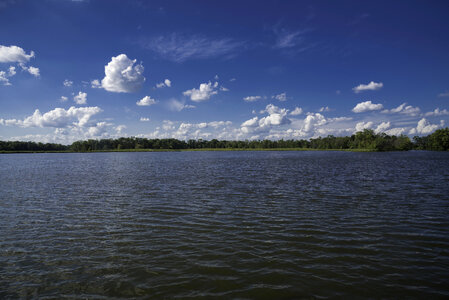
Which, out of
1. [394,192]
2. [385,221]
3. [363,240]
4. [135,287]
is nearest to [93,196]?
[135,287]

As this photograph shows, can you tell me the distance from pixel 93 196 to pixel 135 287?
17.2 metres

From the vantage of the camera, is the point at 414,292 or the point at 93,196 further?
the point at 93,196

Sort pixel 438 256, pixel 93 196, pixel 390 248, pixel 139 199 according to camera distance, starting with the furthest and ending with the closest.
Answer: pixel 93 196, pixel 139 199, pixel 390 248, pixel 438 256

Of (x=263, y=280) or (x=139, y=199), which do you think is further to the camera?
(x=139, y=199)

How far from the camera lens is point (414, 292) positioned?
7.38 m

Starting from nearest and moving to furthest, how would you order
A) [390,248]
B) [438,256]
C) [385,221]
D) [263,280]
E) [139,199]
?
1. [263,280]
2. [438,256]
3. [390,248]
4. [385,221]
5. [139,199]

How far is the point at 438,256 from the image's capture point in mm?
9852

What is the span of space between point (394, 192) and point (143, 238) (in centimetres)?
2286

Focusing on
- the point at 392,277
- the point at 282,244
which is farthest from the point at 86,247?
the point at 392,277

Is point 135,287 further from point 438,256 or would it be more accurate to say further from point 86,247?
point 438,256

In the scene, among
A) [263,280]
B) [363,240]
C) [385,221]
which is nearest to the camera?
[263,280]

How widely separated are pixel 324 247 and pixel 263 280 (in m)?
4.13

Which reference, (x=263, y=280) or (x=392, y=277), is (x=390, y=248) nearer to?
(x=392, y=277)

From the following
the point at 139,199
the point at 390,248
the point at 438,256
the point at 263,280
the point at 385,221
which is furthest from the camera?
the point at 139,199
